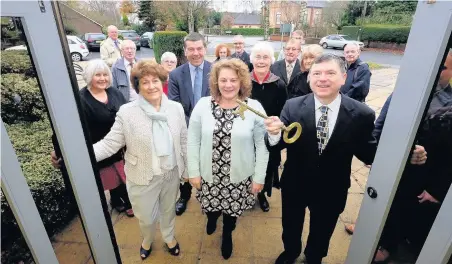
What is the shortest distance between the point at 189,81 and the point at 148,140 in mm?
1475

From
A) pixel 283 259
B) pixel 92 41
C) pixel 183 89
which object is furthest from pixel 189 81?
pixel 92 41

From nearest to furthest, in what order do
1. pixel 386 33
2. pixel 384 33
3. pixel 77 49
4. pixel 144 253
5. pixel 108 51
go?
pixel 144 253
pixel 108 51
pixel 77 49
pixel 386 33
pixel 384 33

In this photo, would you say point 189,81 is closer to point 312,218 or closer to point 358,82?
point 312,218

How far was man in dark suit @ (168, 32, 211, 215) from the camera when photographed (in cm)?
343

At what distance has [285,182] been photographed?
230 centimetres

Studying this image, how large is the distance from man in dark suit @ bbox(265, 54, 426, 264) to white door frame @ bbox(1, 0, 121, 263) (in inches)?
44.7

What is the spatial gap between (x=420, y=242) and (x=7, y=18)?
251 centimetres

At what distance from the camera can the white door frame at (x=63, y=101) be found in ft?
3.75

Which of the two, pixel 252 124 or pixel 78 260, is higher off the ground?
pixel 252 124

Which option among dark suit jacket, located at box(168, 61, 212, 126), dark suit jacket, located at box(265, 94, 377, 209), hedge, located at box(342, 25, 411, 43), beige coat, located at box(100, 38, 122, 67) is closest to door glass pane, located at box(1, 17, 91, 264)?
dark suit jacket, located at box(168, 61, 212, 126)

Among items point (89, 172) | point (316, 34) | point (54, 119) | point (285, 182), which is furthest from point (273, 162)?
point (316, 34)

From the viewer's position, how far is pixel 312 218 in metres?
2.35

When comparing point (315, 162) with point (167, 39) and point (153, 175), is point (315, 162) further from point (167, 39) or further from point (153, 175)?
point (167, 39)

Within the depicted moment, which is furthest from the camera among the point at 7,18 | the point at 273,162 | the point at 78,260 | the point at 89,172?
the point at 273,162
